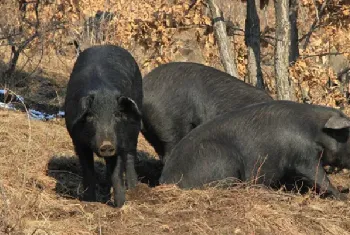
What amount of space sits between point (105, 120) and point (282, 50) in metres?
4.59

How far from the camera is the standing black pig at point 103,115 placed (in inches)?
305

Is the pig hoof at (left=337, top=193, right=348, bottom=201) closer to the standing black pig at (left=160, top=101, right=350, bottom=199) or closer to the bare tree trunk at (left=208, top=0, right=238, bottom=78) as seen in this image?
the standing black pig at (left=160, top=101, right=350, bottom=199)

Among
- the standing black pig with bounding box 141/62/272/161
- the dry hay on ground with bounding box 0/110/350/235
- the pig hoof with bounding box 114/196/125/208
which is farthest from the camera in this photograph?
the standing black pig with bounding box 141/62/272/161

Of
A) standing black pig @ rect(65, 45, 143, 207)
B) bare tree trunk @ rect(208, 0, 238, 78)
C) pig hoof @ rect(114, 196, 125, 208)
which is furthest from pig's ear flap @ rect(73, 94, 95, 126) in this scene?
bare tree trunk @ rect(208, 0, 238, 78)

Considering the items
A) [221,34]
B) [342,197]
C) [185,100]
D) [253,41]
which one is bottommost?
[342,197]

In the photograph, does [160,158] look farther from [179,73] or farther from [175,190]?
[175,190]

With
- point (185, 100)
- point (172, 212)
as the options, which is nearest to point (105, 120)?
point (172, 212)

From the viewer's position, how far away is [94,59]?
8.97 meters

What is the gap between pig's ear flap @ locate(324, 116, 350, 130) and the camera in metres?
8.91

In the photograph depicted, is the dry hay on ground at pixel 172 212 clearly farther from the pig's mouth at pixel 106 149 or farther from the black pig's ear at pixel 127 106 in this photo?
the black pig's ear at pixel 127 106

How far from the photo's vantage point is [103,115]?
7.78 meters

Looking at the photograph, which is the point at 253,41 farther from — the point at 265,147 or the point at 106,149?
the point at 106,149

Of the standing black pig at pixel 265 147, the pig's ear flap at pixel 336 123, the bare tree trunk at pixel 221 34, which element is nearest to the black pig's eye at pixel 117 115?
the standing black pig at pixel 265 147

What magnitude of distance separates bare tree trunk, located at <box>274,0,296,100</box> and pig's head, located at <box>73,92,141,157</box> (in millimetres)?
4095
